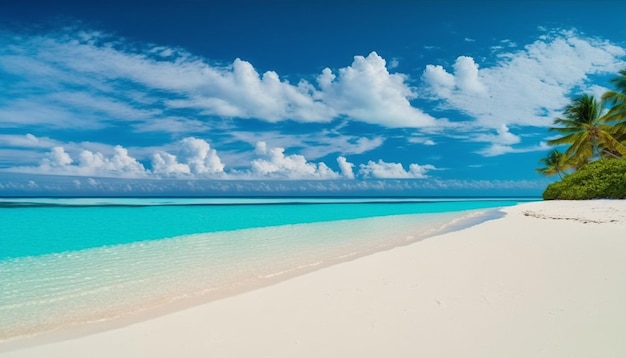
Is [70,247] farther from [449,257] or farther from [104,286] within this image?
[449,257]

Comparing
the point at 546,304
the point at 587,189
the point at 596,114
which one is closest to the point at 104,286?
the point at 546,304

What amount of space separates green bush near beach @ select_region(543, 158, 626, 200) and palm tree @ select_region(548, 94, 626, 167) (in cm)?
177

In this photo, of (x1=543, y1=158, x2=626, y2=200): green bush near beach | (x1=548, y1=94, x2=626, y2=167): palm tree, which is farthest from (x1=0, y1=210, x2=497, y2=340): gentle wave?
(x1=548, y1=94, x2=626, y2=167): palm tree

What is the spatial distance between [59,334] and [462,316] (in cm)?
375

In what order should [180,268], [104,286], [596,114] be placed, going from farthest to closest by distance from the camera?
[596,114], [180,268], [104,286]

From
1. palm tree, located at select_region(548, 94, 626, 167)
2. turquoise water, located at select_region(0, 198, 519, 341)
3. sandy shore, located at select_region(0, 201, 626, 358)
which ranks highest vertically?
palm tree, located at select_region(548, 94, 626, 167)

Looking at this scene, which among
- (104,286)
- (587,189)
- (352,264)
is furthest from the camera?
(587,189)

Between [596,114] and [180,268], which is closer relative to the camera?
[180,268]

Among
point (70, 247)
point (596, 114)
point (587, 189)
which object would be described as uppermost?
point (596, 114)

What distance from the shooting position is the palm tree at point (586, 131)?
25578 millimetres

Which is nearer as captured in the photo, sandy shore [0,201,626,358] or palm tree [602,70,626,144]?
sandy shore [0,201,626,358]

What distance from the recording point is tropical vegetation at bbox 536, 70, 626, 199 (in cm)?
2205

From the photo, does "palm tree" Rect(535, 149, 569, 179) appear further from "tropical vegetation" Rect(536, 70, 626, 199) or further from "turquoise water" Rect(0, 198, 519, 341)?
"turquoise water" Rect(0, 198, 519, 341)

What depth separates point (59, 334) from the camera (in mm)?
3477
